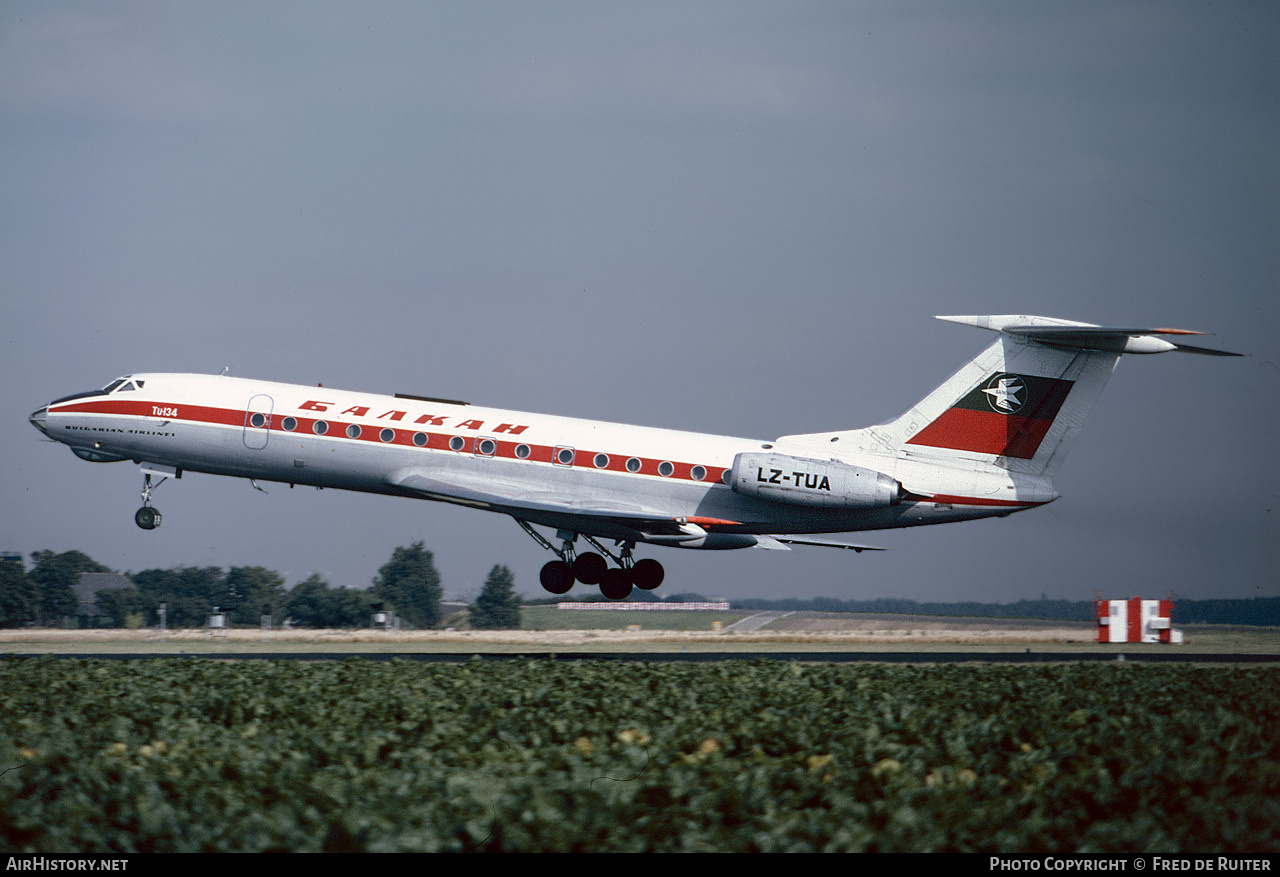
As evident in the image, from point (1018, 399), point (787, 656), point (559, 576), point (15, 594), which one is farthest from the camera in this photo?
point (15, 594)

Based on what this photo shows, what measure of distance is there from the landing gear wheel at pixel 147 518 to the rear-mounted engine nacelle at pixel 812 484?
17139mm

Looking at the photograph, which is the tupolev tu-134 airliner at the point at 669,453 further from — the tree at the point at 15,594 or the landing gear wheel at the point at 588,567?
the tree at the point at 15,594

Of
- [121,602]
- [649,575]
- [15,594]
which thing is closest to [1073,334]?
[649,575]

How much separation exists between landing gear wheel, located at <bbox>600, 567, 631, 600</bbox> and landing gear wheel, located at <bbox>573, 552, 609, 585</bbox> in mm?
275

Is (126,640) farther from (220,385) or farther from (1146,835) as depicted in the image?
(1146,835)

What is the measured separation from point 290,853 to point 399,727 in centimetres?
435

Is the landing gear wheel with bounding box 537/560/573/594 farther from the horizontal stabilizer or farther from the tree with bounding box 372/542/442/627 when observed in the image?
the tree with bounding box 372/542/442/627

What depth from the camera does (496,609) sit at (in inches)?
1874

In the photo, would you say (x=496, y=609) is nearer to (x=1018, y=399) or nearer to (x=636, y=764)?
(x=1018, y=399)

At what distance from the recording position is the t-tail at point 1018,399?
30484 millimetres

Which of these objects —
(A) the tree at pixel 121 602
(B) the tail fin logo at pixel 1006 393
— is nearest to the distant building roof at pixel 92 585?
(A) the tree at pixel 121 602

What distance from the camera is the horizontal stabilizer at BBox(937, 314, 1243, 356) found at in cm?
2939

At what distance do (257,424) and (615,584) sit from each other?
432 inches

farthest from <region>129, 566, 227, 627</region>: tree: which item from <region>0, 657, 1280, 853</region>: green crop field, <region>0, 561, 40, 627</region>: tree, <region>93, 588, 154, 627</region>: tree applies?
<region>0, 657, 1280, 853</region>: green crop field
